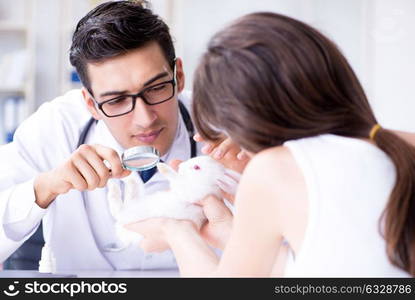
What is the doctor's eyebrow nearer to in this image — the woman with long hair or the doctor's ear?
the doctor's ear

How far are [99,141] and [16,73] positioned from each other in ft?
8.38

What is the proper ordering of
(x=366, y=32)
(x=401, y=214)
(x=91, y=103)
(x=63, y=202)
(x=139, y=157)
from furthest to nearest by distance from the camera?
(x=366, y=32)
(x=63, y=202)
(x=91, y=103)
(x=139, y=157)
(x=401, y=214)

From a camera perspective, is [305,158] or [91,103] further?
[91,103]

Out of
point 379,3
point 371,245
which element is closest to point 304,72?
point 371,245

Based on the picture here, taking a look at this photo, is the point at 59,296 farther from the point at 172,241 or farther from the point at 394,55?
the point at 394,55

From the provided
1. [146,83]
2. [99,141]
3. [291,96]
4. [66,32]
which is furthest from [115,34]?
[66,32]

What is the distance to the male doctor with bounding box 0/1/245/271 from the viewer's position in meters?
1.43

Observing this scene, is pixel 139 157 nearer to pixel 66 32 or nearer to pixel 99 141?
pixel 99 141

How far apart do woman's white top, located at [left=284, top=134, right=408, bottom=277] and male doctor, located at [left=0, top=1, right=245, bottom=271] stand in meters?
0.58

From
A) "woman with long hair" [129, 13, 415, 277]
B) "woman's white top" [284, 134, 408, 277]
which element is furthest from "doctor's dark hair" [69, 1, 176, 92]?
"woman's white top" [284, 134, 408, 277]

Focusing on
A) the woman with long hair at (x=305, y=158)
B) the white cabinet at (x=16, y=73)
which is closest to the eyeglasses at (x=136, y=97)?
the woman with long hair at (x=305, y=158)

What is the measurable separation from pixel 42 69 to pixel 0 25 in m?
0.43

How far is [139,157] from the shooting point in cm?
125

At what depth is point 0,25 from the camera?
3.97 metres
